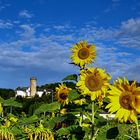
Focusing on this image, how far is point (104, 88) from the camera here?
621cm

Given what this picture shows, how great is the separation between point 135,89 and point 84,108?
1910 millimetres

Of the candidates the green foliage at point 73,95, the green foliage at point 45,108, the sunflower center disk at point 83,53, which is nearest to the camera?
the green foliage at point 45,108

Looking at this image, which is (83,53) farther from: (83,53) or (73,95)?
(73,95)

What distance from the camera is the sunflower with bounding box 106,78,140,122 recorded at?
437cm

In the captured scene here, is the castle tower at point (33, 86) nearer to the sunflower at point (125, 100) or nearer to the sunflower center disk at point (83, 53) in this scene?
the sunflower center disk at point (83, 53)

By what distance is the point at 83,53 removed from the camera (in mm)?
7785

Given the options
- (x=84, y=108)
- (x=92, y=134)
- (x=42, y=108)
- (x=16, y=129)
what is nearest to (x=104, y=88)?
(x=84, y=108)

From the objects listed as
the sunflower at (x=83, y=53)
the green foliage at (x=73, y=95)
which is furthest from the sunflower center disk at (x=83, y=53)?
the green foliage at (x=73, y=95)

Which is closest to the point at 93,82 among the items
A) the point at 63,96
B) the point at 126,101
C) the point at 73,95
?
the point at 73,95

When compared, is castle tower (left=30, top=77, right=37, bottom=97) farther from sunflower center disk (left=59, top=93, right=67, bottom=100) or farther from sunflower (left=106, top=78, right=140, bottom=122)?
sunflower (left=106, top=78, right=140, bottom=122)

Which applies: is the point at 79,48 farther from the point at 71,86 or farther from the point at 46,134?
the point at 46,134

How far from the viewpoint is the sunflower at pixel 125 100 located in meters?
4.37

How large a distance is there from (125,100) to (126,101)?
1 cm

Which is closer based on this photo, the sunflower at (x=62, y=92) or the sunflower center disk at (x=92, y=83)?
the sunflower center disk at (x=92, y=83)
